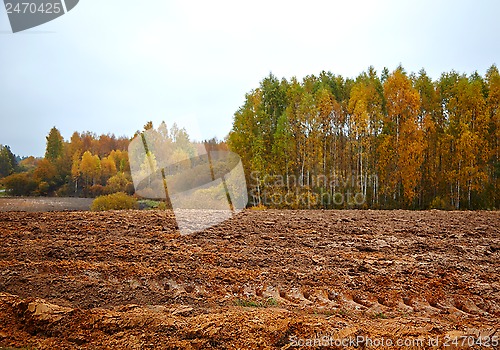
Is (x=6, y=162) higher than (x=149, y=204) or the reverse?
higher

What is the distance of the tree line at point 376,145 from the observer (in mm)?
22250

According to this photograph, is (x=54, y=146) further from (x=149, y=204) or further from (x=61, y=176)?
(x=149, y=204)

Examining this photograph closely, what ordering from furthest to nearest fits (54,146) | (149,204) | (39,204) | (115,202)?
(54,146) → (149,204) → (115,202) → (39,204)

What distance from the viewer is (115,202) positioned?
638 inches

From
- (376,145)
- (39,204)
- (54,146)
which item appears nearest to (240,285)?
(39,204)

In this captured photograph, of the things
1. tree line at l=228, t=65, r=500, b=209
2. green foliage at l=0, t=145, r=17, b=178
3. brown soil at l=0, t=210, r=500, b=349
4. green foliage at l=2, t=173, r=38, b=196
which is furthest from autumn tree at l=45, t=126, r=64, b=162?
tree line at l=228, t=65, r=500, b=209

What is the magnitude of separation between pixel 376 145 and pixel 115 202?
16.2 m

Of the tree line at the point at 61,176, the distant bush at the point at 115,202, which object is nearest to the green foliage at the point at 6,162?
the tree line at the point at 61,176

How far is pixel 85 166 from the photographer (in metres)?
16.7

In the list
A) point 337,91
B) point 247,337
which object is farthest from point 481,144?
point 247,337

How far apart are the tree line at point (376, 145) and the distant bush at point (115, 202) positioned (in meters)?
8.26

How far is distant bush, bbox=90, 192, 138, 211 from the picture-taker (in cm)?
1591

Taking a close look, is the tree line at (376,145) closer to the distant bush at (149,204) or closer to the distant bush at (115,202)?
the distant bush at (149,204)

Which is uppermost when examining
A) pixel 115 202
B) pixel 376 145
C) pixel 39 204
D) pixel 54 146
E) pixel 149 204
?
pixel 54 146
